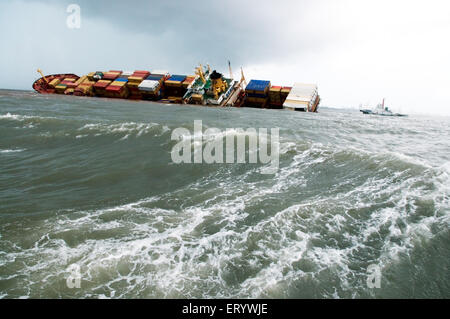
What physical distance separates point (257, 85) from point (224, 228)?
73.1m

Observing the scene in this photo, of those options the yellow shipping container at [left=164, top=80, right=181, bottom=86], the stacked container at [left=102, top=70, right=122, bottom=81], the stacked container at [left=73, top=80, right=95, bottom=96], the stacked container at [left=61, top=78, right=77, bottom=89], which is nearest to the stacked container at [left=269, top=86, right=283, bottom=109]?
the yellow shipping container at [left=164, top=80, right=181, bottom=86]

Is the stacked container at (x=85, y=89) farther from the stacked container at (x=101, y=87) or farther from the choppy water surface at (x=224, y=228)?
the choppy water surface at (x=224, y=228)

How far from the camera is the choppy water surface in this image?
17.1ft

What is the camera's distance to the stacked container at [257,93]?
7338 cm

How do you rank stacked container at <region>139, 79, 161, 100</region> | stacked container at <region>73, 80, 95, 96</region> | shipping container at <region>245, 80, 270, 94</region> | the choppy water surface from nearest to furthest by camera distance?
the choppy water surface
shipping container at <region>245, 80, 270, 94</region>
stacked container at <region>139, 79, 161, 100</region>
stacked container at <region>73, 80, 95, 96</region>

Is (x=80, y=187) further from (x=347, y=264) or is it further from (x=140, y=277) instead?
(x=347, y=264)

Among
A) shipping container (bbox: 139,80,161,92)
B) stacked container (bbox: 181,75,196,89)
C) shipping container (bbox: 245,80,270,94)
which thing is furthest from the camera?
stacked container (bbox: 181,75,196,89)

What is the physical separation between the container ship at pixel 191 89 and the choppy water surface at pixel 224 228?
192 feet

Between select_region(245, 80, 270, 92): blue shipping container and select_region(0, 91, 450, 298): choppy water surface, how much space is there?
6362cm

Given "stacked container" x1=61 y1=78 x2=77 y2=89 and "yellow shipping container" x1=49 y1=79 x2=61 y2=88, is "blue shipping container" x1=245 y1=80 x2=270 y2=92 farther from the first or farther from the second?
"yellow shipping container" x1=49 y1=79 x2=61 y2=88

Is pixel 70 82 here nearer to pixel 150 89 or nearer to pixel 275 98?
pixel 150 89

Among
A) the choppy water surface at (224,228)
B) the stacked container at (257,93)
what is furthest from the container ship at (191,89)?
the choppy water surface at (224,228)

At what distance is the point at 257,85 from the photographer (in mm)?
74750

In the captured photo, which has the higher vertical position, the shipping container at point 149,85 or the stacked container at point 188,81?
the stacked container at point 188,81
